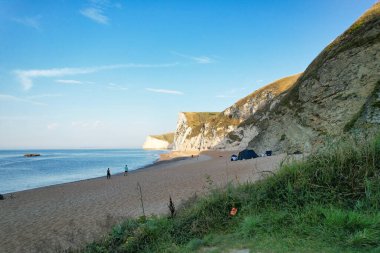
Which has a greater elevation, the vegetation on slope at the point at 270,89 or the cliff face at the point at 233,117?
the vegetation on slope at the point at 270,89

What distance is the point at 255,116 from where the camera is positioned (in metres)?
82.2

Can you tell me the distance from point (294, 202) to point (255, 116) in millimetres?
79476

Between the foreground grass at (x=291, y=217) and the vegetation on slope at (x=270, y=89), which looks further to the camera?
the vegetation on slope at (x=270, y=89)

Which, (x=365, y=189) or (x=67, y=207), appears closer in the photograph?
(x=365, y=189)

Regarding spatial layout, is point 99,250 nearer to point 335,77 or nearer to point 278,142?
point 335,77

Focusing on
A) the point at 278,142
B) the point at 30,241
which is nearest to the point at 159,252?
Result: the point at 30,241

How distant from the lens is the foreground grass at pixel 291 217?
3754 millimetres

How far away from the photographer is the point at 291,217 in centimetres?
436

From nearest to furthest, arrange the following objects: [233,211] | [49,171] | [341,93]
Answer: [233,211] → [341,93] → [49,171]

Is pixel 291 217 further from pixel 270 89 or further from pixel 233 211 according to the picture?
pixel 270 89

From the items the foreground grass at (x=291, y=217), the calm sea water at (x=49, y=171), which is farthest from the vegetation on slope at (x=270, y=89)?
the foreground grass at (x=291, y=217)

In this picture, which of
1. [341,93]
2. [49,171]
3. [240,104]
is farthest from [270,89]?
[341,93]

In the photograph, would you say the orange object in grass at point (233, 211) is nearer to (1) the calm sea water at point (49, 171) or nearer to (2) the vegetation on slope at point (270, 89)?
(1) the calm sea water at point (49, 171)

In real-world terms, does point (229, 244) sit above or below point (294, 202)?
below
